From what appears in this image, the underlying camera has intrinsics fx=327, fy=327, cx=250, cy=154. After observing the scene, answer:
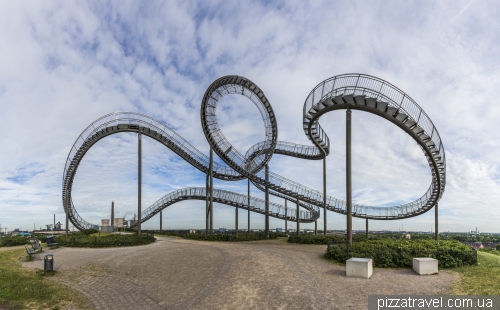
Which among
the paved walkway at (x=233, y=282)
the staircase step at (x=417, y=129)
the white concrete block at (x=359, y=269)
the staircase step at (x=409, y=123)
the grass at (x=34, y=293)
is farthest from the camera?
the staircase step at (x=417, y=129)

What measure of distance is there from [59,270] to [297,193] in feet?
76.8

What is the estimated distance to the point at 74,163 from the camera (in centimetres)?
3919

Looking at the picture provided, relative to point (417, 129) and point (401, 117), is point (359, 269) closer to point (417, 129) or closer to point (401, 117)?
point (401, 117)

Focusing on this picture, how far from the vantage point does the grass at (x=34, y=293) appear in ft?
35.0

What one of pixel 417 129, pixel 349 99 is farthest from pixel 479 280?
pixel 349 99

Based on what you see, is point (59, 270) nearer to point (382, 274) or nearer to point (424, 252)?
point (382, 274)

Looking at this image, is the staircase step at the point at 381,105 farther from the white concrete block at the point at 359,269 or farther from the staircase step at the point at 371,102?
the white concrete block at the point at 359,269

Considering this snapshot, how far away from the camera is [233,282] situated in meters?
12.2

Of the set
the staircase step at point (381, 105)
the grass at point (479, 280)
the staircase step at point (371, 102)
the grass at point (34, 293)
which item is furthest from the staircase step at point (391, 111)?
the grass at point (34, 293)

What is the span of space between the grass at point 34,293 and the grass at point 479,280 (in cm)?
1257

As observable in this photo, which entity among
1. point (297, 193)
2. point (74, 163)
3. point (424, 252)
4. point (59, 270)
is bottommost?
point (59, 270)

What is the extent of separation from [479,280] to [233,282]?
917cm

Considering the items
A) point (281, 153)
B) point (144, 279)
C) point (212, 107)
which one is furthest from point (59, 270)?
point (281, 153)

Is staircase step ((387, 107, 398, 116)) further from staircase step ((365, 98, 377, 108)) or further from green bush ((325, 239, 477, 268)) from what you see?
green bush ((325, 239, 477, 268))
